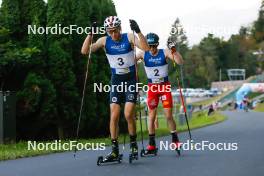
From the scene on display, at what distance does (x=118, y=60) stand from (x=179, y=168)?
6.69ft

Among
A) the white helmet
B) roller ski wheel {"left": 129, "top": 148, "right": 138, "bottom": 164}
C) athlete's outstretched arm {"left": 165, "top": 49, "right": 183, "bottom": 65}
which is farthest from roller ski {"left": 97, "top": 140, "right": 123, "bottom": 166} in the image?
athlete's outstretched arm {"left": 165, "top": 49, "right": 183, "bottom": 65}

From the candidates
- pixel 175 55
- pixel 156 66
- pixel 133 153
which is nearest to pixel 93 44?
pixel 133 153

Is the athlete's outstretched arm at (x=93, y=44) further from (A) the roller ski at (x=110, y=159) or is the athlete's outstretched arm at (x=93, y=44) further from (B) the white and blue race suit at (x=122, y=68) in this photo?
(A) the roller ski at (x=110, y=159)

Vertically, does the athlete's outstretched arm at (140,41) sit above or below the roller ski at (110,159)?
above

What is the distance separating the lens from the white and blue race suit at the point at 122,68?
8.77 metres

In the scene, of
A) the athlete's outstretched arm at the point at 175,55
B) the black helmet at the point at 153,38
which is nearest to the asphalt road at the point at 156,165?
the athlete's outstretched arm at the point at 175,55

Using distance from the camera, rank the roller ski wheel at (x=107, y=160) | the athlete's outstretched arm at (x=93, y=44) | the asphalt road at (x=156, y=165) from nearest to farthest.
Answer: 1. the asphalt road at (x=156, y=165)
2. the roller ski wheel at (x=107, y=160)
3. the athlete's outstretched arm at (x=93, y=44)

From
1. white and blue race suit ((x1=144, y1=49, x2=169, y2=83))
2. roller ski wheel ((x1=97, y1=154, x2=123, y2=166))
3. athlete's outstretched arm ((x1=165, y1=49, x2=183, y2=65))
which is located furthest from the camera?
white and blue race suit ((x1=144, y1=49, x2=169, y2=83))

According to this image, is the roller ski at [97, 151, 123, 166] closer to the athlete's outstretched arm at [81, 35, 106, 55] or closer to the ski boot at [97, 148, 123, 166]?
the ski boot at [97, 148, 123, 166]

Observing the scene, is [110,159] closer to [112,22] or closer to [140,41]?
[140,41]

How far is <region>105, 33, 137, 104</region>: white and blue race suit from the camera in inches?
345

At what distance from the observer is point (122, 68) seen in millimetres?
8828

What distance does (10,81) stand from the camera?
1473 centimetres

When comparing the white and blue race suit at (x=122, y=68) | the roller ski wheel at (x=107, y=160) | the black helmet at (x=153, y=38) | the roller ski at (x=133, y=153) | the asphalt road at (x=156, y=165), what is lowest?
the asphalt road at (x=156, y=165)
